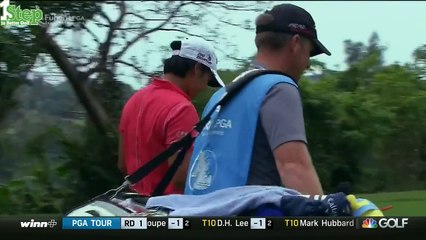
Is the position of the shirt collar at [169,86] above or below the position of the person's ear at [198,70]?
below

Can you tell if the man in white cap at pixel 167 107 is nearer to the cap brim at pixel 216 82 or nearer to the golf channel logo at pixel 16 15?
the cap brim at pixel 216 82

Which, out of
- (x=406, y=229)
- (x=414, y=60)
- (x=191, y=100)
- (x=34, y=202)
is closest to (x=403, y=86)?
(x=414, y=60)

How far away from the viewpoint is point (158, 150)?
3.33 metres

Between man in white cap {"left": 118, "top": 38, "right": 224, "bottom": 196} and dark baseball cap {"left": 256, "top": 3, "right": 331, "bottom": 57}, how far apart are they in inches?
29.1

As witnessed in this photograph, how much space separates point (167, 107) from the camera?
11.0 feet

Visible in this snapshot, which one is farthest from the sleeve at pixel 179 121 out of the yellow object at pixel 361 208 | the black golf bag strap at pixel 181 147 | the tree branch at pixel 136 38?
the tree branch at pixel 136 38

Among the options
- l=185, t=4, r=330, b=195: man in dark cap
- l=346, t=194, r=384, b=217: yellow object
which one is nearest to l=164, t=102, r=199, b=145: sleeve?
l=185, t=4, r=330, b=195: man in dark cap

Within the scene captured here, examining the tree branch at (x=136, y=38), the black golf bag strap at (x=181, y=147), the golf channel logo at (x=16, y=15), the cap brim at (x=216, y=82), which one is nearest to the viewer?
the black golf bag strap at (x=181, y=147)

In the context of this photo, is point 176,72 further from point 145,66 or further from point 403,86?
point 145,66

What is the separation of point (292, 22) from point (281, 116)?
0.36 m

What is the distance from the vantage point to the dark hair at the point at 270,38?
103 inches

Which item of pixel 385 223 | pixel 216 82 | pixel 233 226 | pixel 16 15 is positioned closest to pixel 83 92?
pixel 16 15

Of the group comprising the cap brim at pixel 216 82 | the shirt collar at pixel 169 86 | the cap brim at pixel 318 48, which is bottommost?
the shirt collar at pixel 169 86

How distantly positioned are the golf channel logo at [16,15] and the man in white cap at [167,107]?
1718 millimetres
